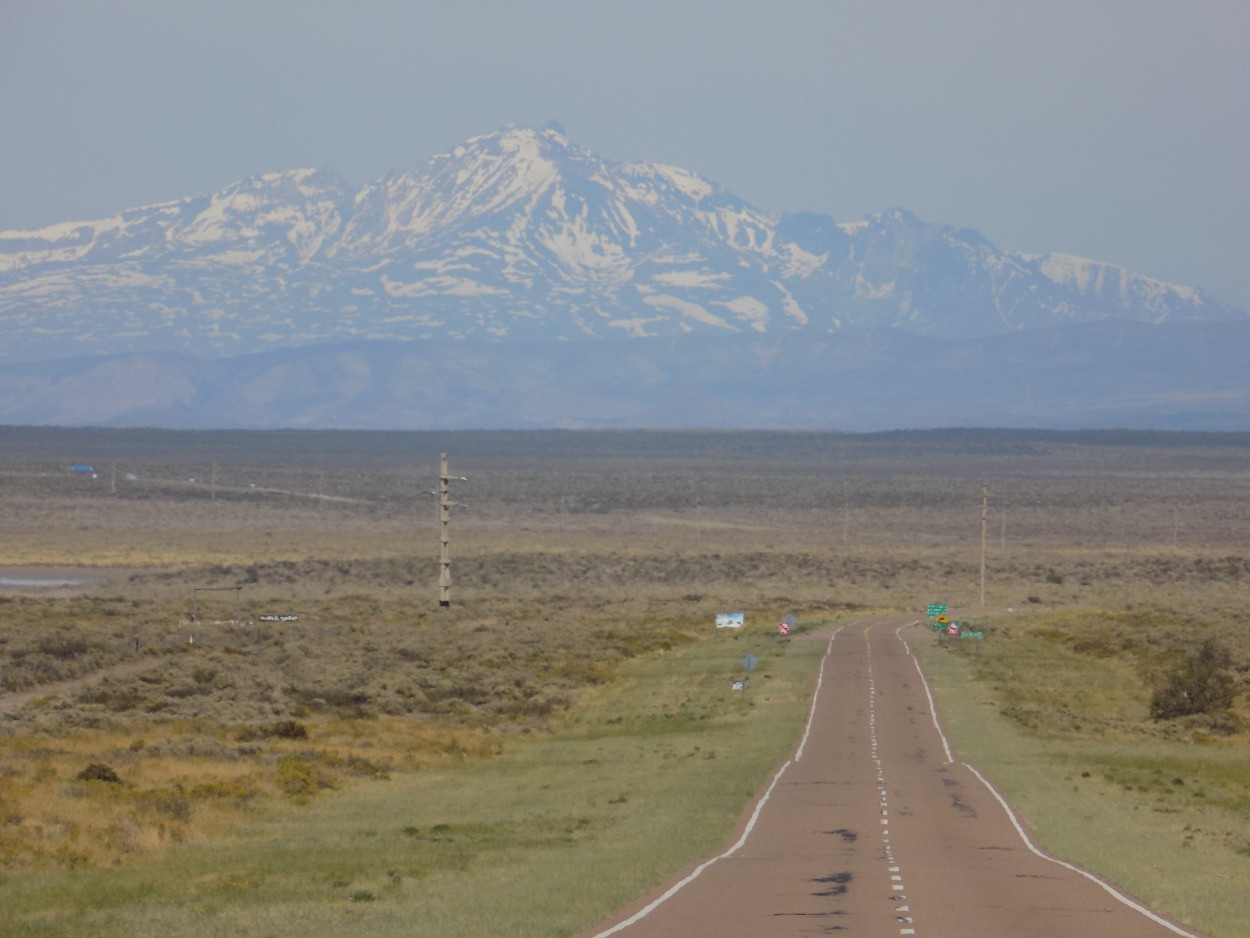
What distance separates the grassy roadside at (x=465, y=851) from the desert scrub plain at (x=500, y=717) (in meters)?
0.10

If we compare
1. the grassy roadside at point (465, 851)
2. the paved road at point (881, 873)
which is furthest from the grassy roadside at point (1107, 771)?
the grassy roadside at point (465, 851)

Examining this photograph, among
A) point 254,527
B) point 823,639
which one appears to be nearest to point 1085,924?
point 823,639

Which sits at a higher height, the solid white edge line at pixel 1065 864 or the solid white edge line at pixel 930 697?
the solid white edge line at pixel 1065 864

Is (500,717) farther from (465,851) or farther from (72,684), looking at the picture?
(465,851)

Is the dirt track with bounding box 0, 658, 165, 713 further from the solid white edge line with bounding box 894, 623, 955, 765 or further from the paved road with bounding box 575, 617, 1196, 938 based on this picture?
the solid white edge line with bounding box 894, 623, 955, 765

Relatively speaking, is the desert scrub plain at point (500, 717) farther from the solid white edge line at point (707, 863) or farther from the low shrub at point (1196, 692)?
the low shrub at point (1196, 692)

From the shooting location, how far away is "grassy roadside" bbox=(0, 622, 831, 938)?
71.4ft

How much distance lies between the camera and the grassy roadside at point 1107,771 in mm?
25531

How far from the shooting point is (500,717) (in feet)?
167

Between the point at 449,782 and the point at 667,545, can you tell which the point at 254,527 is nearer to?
the point at 667,545

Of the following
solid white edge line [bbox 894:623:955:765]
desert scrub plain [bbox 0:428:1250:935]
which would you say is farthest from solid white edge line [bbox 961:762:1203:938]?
solid white edge line [bbox 894:623:955:765]

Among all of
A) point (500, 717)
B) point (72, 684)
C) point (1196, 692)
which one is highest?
point (1196, 692)

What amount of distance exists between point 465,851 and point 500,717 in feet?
76.2

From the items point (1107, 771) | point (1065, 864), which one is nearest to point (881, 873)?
point (1065, 864)
